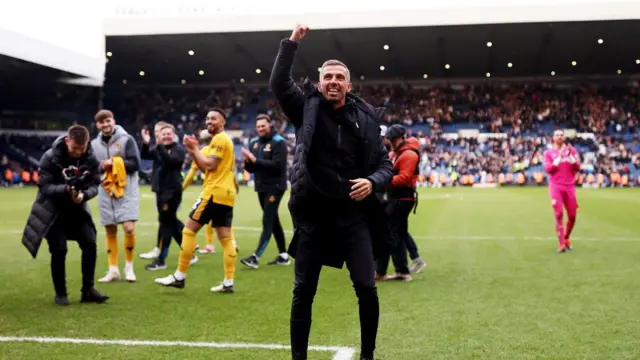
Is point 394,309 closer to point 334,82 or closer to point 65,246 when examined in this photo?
point 334,82

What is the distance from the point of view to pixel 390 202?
8773mm

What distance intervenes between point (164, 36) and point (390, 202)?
1216 inches

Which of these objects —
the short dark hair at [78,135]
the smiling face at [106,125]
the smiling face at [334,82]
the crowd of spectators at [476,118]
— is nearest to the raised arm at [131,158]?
the smiling face at [106,125]

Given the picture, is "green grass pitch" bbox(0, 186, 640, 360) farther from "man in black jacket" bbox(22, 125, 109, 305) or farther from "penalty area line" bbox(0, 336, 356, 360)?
"man in black jacket" bbox(22, 125, 109, 305)

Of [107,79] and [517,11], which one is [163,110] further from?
[517,11]

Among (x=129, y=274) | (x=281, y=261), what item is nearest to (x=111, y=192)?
(x=129, y=274)

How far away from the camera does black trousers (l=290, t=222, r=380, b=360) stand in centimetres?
460

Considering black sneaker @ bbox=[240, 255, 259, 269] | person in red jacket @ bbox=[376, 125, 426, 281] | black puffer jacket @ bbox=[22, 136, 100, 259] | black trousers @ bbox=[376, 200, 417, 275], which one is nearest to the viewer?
black puffer jacket @ bbox=[22, 136, 100, 259]

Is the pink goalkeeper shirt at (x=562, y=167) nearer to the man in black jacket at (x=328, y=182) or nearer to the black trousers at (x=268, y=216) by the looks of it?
the black trousers at (x=268, y=216)

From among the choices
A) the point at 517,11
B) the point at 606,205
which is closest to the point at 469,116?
the point at 517,11

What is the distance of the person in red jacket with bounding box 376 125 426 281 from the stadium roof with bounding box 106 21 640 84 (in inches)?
1103

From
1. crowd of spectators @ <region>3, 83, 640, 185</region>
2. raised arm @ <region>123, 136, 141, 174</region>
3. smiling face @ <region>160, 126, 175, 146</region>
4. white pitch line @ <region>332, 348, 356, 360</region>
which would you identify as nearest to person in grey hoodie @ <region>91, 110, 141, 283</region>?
raised arm @ <region>123, 136, 141, 174</region>

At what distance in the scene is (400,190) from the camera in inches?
347

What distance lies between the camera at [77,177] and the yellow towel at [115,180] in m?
1.25
